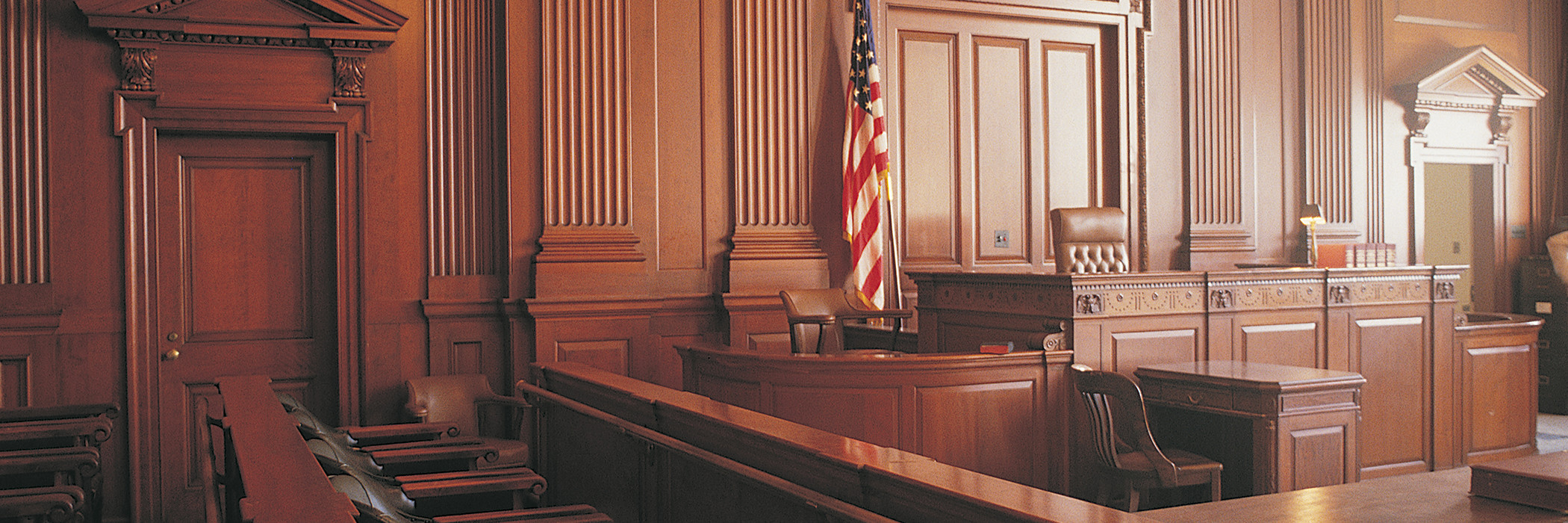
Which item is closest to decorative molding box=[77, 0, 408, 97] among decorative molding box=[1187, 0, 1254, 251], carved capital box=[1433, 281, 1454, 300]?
decorative molding box=[1187, 0, 1254, 251]

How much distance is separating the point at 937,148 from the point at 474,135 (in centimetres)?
302

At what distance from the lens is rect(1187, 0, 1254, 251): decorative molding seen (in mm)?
8070

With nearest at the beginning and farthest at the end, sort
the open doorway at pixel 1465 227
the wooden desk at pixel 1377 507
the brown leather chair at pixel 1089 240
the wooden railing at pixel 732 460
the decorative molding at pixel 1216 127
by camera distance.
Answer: the wooden railing at pixel 732 460
the wooden desk at pixel 1377 507
the brown leather chair at pixel 1089 240
the decorative molding at pixel 1216 127
the open doorway at pixel 1465 227

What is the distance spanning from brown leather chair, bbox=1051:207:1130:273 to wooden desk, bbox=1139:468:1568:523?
323 cm

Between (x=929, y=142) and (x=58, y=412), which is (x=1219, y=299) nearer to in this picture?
(x=929, y=142)

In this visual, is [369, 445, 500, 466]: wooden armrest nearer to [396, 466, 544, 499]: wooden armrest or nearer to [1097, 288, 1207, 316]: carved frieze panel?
[396, 466, 544, 499]: wooden armrest

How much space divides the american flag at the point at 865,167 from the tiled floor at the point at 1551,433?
447 centimetres

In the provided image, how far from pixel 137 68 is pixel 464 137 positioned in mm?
1571

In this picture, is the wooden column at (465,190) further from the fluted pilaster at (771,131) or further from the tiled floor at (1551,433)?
the tiled floor at (1551,433)

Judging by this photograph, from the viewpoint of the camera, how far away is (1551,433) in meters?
8.19

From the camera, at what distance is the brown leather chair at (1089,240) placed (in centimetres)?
623

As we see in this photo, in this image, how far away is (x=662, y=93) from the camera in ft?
21.0

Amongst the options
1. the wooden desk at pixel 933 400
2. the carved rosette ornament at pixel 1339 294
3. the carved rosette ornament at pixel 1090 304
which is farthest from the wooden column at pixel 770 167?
the carved rosette ornament at pixel 1339 294

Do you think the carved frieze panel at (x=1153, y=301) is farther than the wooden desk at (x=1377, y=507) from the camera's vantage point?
Yes
